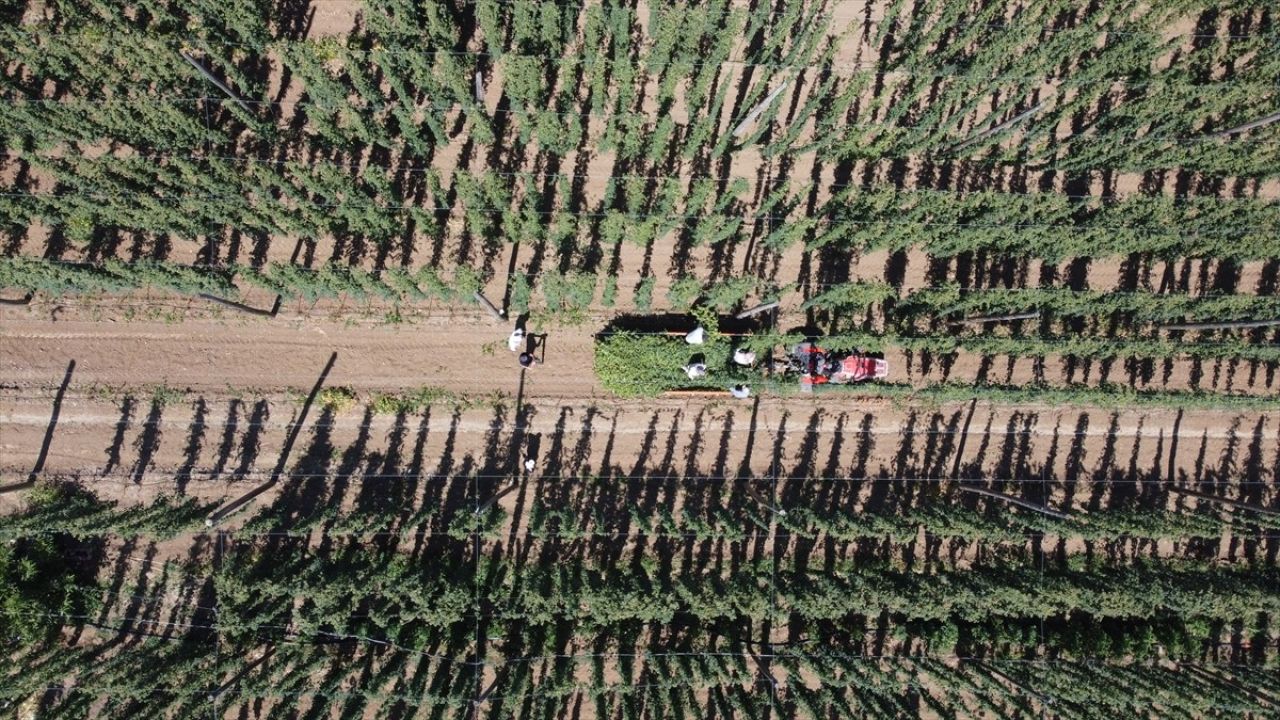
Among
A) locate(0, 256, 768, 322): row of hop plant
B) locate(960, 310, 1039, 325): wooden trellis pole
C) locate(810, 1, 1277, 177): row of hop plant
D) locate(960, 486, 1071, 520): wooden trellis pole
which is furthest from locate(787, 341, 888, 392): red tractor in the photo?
locate(810, 1, 1277, 177): row of hop plant

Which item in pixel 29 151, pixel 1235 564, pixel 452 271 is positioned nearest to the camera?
pixel 29 151

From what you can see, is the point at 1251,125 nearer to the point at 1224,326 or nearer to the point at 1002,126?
the point at 1224,326

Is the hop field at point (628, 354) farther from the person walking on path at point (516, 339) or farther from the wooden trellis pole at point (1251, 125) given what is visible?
the person walking on path at point (516, 339)

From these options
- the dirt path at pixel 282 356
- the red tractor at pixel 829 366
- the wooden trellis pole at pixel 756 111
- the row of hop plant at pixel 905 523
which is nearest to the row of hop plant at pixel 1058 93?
the wooden trellis pole at pixel 756 111

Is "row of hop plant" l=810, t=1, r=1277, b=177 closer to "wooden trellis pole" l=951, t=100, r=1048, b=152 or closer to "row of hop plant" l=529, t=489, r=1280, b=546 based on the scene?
"wooden trellis pole" l=951, t=100, r=1048, b=152

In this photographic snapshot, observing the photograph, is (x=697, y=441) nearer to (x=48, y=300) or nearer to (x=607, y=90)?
(x=607, y=90)

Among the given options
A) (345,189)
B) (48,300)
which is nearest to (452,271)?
(345,189)
